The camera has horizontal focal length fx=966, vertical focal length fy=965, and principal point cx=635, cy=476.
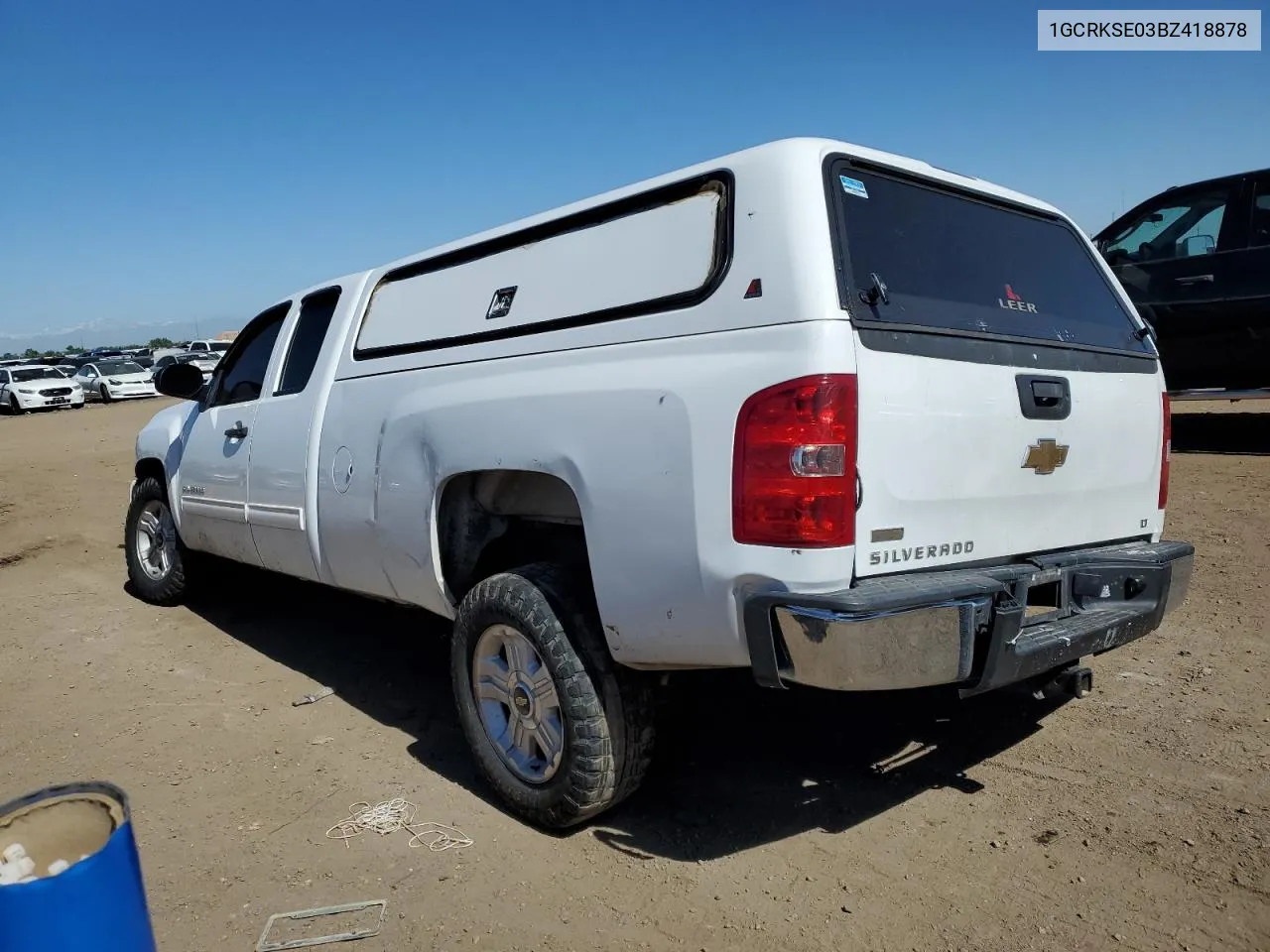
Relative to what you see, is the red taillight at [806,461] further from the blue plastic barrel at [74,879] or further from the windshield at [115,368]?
the windshield at [115,368]

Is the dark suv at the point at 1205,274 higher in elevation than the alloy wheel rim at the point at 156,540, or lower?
higher

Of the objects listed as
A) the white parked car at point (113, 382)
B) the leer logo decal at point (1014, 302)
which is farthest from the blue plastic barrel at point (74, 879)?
the white parked car at point (113, 382)

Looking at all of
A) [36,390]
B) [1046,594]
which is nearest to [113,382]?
[36,390]

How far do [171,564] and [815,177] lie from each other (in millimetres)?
4950

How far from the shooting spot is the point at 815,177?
270cm

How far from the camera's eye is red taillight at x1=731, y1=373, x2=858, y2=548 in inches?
97.5

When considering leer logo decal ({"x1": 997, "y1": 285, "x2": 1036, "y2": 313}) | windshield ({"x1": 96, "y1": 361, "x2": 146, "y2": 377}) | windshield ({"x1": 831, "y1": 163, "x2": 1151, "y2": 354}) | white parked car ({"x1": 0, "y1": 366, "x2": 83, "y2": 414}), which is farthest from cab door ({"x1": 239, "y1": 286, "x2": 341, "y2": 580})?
windshield ({"x1": 96, "y1": 361, "x2": 146, "y2": 377})

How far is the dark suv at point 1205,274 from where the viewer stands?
26.9 feet

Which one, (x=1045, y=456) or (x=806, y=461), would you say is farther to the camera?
(x=1045, y=456)

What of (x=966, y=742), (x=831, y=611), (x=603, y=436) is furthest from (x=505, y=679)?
(x=966, y=742)

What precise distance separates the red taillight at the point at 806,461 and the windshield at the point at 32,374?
32.1 meters

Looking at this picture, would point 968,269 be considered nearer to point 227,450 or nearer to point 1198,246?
point 227,450

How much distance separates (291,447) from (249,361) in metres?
1.19

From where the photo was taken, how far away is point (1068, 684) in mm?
3518
